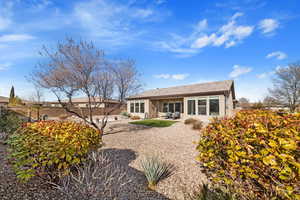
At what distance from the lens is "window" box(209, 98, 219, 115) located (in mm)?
13742

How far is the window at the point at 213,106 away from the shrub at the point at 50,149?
43.9 feet

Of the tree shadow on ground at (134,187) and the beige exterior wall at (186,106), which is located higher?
the beige exterior wall at (186,106)

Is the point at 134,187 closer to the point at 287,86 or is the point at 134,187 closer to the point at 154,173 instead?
the point at 154,173

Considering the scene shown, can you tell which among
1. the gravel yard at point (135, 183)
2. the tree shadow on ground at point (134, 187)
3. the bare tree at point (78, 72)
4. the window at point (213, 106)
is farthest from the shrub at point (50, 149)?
the window at point (213, 106)

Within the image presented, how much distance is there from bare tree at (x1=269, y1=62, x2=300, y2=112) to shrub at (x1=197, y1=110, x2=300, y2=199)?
2384cm

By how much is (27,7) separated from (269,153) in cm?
1006

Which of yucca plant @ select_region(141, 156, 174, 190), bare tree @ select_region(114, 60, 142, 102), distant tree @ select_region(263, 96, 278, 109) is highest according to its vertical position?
bare tree @ select_region(114, 60, 142, 102)

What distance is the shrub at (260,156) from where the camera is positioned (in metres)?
1.61

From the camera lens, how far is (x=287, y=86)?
19750mm

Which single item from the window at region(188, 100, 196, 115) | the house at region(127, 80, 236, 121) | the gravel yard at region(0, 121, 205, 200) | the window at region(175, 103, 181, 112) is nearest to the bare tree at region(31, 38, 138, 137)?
the house at region(127, 80, 236, 121)

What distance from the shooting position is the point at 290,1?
684 centimetres

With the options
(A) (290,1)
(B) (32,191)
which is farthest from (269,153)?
(A) (290,1)

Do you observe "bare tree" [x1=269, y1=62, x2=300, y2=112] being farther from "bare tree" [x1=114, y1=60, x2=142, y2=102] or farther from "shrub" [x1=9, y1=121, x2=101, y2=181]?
"shrub" [x1=9, y1=121, x2=101, y2=181]

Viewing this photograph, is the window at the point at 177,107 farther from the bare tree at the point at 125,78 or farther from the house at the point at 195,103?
the bare tree at the point at 125,78
